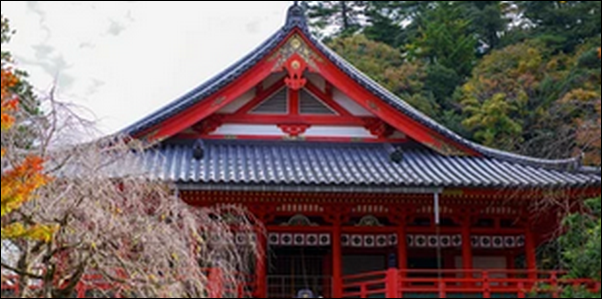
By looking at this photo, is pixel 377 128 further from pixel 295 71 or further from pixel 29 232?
pixel 29 232

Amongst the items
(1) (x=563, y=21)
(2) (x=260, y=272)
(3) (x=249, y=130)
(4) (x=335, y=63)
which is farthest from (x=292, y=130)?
(1) (x=563, y=21)

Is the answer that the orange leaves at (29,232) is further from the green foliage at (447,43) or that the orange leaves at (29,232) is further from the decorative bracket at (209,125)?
the green foliage at (447,43)

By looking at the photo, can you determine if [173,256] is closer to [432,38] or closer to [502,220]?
[502,220]

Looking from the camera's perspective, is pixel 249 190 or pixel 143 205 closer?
pixel 143 205

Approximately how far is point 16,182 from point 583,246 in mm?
9360

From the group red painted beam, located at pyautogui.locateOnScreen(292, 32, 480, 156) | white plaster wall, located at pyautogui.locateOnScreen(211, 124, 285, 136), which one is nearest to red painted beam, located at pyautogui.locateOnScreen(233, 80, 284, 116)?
white plaster wall, located at pyautogui.locateOnScreen(211, 124, 285, 136)

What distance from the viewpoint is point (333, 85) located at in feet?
50.3

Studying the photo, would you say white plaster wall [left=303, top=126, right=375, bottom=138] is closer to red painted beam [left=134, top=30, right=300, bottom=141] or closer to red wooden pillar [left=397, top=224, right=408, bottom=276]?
red painted beam [left=134, top=30, right=300, bottom=141]

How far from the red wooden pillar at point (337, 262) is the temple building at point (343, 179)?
2 centimetres

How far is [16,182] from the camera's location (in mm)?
6426

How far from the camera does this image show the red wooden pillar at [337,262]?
13.3m

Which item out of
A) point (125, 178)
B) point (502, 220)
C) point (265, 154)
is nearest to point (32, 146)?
point (125, 178)

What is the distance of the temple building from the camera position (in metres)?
13.1

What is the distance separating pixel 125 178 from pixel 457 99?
83.0 ft
